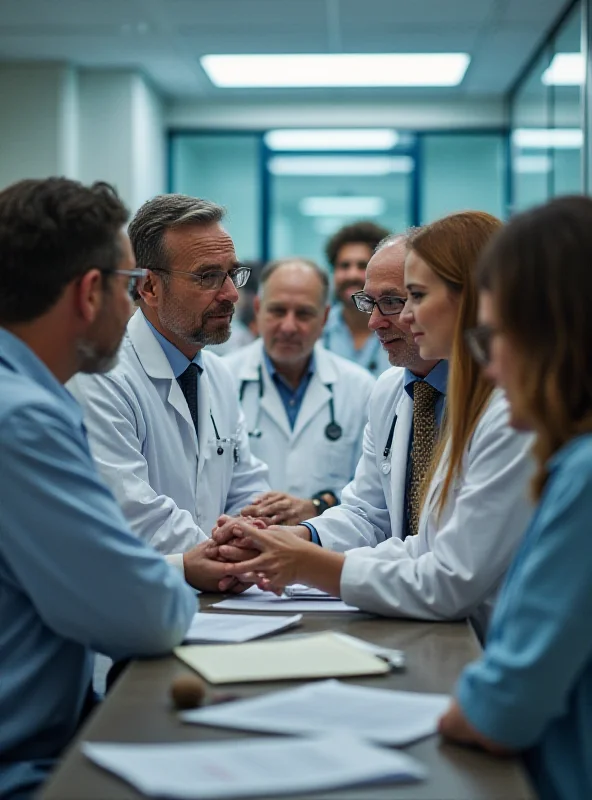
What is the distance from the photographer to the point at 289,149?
8.13 metres

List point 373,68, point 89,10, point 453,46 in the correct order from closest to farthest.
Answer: point 89,10
point 453,46
point 373,68

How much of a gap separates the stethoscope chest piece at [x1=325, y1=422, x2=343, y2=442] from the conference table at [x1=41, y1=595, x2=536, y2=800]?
2039 mm

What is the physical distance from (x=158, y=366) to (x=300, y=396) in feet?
4.45

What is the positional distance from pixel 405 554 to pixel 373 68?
5.88 metres

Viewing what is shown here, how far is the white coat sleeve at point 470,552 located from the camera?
1.58 metres

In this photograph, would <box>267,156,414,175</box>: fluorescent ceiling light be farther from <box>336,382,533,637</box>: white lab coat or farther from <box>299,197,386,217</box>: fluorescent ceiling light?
<box>336,382,533,637</box>: white lab coat

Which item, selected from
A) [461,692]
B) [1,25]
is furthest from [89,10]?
[461,692]

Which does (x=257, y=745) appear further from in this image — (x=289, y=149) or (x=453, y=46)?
(x=289, y=149)

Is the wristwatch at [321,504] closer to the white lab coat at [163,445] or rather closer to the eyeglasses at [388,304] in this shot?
the white lab coat at [163,445]

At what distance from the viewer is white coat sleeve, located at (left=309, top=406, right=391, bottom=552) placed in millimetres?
2152

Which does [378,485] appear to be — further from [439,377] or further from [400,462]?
[439,377]

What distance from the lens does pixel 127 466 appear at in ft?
7.32

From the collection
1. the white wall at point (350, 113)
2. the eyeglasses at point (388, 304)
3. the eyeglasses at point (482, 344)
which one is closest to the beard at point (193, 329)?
the eyeglasses at point (388, 304)

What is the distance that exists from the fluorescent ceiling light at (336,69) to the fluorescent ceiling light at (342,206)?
3.49ft
